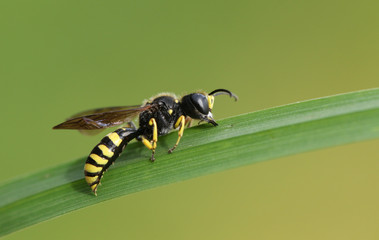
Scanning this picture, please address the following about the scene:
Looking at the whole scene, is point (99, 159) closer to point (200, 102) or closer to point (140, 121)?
point (140, 121)

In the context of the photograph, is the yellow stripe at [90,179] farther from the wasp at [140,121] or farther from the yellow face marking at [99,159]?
the yellow face marking at [99,159]

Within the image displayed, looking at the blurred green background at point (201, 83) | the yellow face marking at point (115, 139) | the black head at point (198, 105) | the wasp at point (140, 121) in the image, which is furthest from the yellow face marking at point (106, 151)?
the blurred green background at point (201, 83)

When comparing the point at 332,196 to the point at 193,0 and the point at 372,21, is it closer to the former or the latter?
the point at 372,21

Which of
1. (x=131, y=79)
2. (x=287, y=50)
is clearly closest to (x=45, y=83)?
(x=131, y=79)

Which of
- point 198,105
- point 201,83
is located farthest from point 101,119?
point 201,83

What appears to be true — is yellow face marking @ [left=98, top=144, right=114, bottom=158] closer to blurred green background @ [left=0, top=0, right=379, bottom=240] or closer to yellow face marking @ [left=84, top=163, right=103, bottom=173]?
yellow face marking @ [left=84, top=163, right=103, bottom=173]

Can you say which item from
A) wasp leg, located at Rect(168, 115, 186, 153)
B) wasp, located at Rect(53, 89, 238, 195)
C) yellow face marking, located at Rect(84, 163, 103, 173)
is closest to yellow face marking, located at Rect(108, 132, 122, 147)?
wasp, located at Rect(53, 89, 238, 195)
